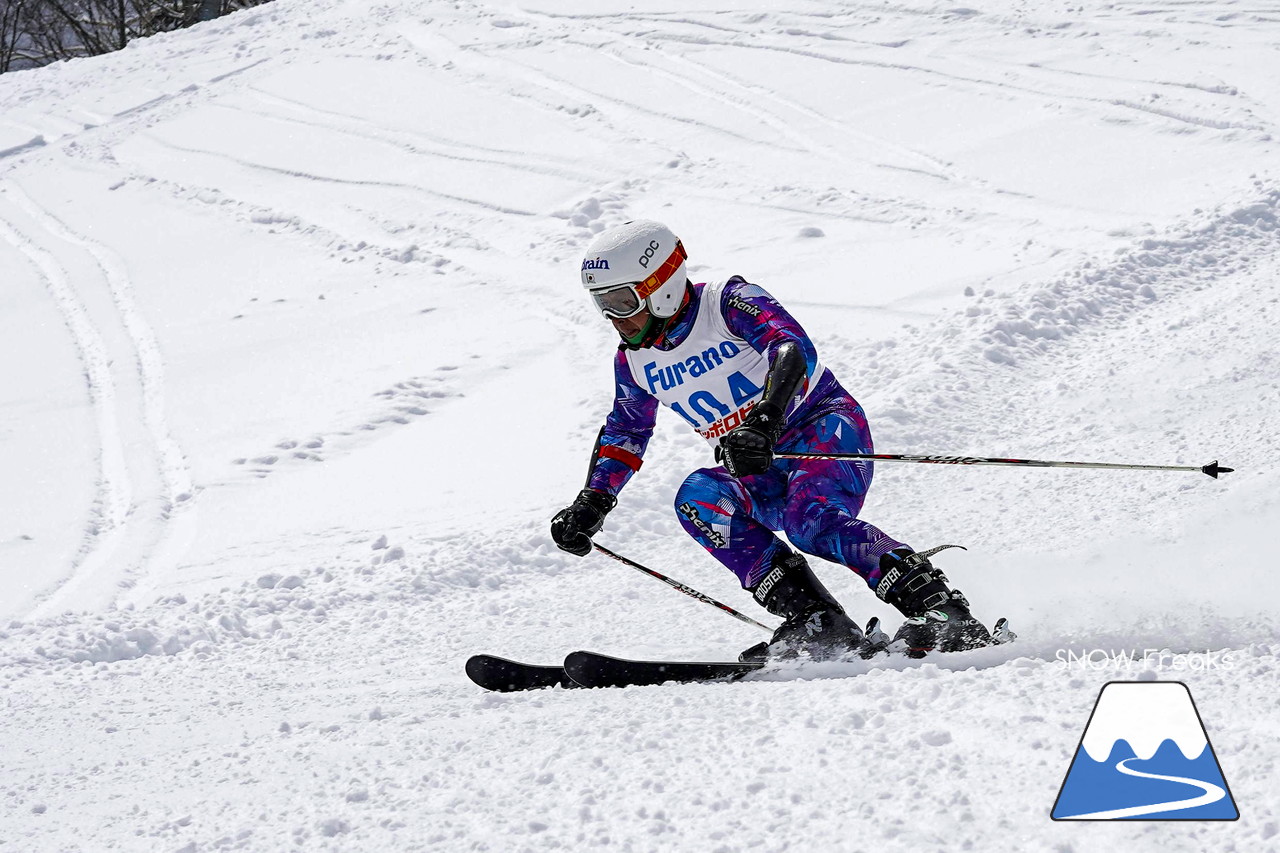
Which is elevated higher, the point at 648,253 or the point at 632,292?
the point at 648,253

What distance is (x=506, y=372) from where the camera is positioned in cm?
913

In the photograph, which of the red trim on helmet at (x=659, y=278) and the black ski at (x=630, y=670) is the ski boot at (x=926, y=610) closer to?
the black ski at (x=630, y=670)

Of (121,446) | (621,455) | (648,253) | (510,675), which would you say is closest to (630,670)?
(510,675)

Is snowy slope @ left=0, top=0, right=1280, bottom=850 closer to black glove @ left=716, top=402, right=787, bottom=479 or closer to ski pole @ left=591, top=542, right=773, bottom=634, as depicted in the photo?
ski pole @ left=591, top=542, right=773, bottom=634

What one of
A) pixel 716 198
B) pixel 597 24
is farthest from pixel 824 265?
pixel 597 24

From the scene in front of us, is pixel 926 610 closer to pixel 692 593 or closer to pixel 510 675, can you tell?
pixel 692 593

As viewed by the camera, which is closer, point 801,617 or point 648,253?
point 801,617

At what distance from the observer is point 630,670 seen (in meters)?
4.12

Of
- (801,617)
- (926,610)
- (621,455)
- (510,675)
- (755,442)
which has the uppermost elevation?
(755,442)

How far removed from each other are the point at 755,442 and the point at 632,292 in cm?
78

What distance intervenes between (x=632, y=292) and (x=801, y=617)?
1.28 m

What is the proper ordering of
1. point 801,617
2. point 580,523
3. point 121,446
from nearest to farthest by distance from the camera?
point 801,617, point 580,523, point 121,446

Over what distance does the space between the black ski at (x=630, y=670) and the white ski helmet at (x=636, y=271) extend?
A: 1.23m

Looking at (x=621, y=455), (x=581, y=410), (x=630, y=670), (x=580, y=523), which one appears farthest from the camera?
(x=581, y=410)
